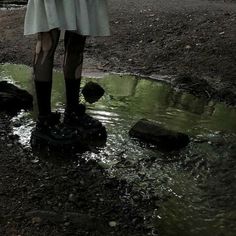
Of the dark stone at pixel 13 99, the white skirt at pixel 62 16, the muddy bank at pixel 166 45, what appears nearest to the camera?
the white skirt at pixel 62 16

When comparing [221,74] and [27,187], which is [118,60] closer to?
[221,74]

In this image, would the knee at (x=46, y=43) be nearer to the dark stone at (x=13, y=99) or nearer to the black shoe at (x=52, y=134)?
the black shoe at (x=52, y=134)

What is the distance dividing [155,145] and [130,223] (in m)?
1.20

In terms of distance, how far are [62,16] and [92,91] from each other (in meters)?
1.70

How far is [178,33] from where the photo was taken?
7379mm

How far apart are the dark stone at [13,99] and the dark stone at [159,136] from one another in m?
1.22

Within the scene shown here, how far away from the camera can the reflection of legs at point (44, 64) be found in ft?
12.3

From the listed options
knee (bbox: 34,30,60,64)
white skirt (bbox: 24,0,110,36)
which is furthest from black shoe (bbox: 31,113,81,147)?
white skirt (bbox: 24,0,110,36)

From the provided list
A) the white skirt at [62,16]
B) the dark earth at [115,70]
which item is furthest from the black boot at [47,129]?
the white skirt at [62,16]

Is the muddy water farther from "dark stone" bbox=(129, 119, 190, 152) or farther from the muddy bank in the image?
the muddy bank

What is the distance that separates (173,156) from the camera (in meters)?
3.88

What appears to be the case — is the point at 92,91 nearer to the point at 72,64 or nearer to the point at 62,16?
the point at 72,64

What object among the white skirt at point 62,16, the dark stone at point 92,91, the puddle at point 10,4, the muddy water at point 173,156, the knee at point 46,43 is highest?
the white skirt at point 62,16

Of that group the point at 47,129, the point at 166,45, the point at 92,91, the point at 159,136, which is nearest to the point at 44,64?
the point at 47,129
